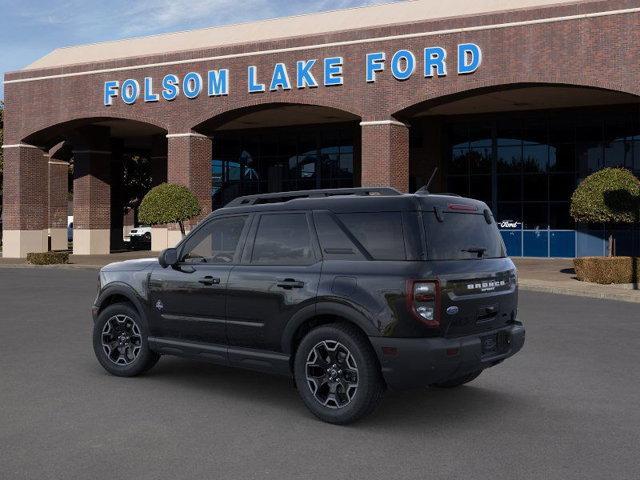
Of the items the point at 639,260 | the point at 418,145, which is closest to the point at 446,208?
the point at 639,260

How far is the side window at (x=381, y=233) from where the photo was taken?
613 cm

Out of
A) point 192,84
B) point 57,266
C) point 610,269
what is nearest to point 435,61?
point 610,269

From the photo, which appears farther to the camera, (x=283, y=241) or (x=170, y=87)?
(x=170, y=87)

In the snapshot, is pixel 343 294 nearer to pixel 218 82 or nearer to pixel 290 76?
pixel 290 76

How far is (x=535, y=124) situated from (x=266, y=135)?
14.9 m

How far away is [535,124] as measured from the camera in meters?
33.8

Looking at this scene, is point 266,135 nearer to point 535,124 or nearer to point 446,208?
point 535,124

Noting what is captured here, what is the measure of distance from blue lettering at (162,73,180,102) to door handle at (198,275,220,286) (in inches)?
1023

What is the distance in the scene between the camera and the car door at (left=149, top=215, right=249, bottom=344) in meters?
7.23

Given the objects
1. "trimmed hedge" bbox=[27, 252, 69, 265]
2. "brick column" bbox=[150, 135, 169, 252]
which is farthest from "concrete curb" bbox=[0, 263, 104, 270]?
"brick column" bbox=[150, 135, 169, 252]

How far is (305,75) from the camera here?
28.8 metres

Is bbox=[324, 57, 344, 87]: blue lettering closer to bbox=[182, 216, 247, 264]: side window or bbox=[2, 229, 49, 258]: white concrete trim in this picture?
bbox=[2, 229, 49, 258]: white concrete trim

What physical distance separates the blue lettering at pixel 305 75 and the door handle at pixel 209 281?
22263 mm

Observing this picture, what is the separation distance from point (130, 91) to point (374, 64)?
38.7 feet
